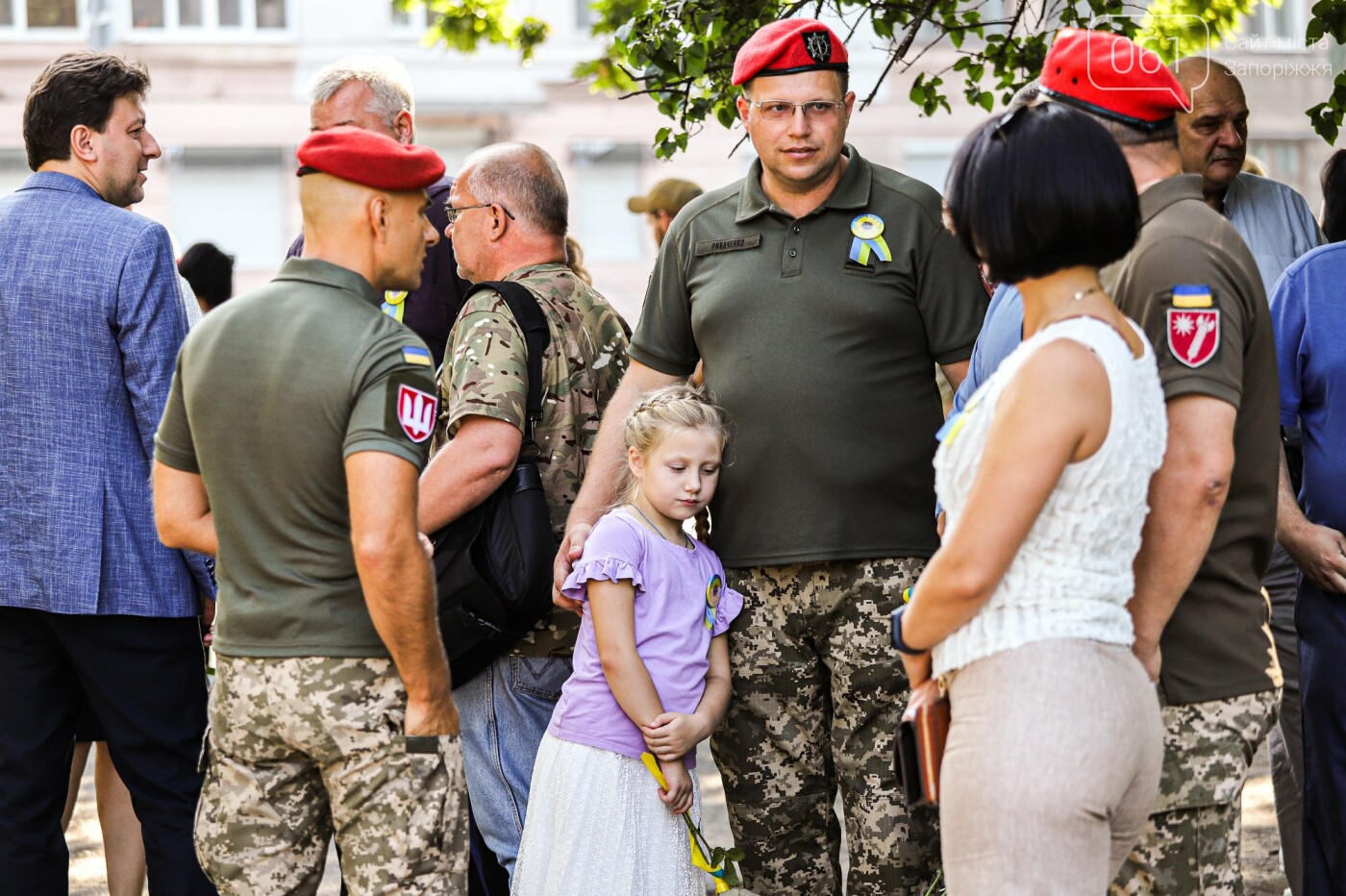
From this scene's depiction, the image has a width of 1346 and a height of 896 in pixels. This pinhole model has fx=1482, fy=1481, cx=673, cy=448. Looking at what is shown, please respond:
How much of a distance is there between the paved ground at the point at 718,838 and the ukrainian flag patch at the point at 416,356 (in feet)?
7.92

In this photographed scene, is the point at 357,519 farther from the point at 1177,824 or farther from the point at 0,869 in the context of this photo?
the point at 0,869

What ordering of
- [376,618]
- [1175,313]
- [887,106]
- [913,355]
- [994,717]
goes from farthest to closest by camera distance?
[887,106] < [913,355] < [376,618] < [1175,313] < [994,717]

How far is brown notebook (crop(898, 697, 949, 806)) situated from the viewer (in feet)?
7.45

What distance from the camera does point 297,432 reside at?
8.41ft

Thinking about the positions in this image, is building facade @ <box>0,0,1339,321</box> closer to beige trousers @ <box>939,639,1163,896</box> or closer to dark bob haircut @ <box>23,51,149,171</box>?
dark bob haircut @ <box>23,51,149,171</box>

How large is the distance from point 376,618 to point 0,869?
1635mm

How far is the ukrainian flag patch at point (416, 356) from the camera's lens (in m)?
2.61

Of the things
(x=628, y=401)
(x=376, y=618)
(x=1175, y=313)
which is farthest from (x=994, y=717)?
(x=628, y=401)

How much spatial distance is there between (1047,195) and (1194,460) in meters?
0.52

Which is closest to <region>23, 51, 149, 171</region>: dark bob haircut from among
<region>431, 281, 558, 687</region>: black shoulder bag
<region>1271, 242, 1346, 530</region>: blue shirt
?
<region>431, 281, 558, 687</region>: black shoulder bag

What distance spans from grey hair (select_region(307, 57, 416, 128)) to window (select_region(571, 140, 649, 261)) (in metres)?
16.0

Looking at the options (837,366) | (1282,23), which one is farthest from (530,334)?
(1282,23)

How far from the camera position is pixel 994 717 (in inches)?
83.8

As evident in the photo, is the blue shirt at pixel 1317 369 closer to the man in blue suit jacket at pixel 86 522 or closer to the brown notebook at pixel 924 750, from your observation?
the brown notebook at pixel 924 750
